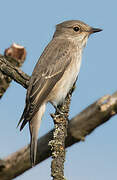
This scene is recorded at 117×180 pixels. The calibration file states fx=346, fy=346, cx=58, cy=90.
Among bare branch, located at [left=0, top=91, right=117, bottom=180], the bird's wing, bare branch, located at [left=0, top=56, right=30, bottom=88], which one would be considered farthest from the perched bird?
bare branch, located at [left=0, top=91, right=117, bottom=180]

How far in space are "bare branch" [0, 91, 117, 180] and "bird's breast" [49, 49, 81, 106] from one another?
440 cm

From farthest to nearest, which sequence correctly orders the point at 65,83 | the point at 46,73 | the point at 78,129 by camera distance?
the point at 46,73
the point at 65,83
the point at 78,129

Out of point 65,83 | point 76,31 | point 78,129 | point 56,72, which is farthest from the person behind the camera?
point 76,31

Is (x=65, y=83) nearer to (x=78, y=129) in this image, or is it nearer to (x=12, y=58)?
(x=12, y=58)

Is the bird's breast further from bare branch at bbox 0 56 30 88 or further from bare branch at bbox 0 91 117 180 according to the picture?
bare branch at bbox 0 91 117 180

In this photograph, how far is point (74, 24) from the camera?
891cm

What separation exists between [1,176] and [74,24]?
6775mm

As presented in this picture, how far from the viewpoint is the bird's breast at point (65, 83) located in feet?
23.9

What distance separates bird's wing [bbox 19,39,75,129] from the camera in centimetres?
686

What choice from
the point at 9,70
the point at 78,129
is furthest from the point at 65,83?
the point at 78,129

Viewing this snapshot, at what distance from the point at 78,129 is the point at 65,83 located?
16.3 feet

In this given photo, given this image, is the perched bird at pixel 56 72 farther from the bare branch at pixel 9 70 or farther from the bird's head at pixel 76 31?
the bare branch at pixel 9 70

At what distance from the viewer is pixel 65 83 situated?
7.48 m

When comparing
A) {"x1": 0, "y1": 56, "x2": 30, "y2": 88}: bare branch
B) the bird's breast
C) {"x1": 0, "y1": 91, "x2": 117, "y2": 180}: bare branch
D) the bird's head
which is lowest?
{"x1": 0, "y1": 91, "x2": 117, "y2": 180}: bare branch
